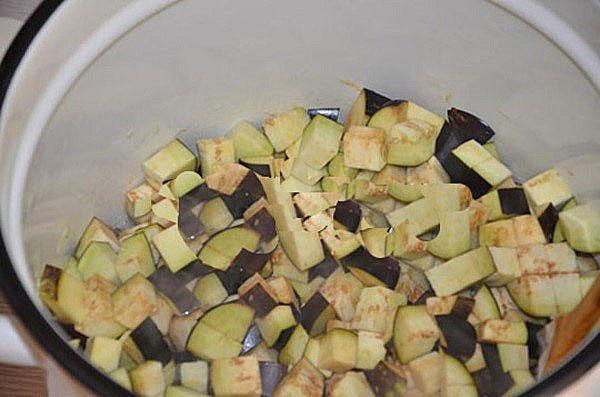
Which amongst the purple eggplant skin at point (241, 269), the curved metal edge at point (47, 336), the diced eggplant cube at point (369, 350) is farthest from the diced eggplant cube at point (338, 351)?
the curved metal edge at point (47, 336)

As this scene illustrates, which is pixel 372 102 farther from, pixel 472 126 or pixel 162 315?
pixel 162 315

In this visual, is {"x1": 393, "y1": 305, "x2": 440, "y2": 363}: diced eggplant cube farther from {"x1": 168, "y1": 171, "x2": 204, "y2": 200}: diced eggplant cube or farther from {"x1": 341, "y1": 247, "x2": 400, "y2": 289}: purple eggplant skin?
{"x1": 168, "y1": 171, "x2": 204, "y2": 200}: diced eggplant cube

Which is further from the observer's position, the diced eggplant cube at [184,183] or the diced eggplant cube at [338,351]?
the diced eggplant cube at [184,183]

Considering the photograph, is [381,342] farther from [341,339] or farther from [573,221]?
[573,221]

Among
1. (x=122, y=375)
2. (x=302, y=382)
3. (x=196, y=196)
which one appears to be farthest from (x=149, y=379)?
(x=196, y=196)

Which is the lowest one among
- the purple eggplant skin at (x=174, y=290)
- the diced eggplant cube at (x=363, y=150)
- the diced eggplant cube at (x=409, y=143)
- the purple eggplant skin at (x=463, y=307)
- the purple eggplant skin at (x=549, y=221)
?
the purple eggplant skin at (x=174, y=290)

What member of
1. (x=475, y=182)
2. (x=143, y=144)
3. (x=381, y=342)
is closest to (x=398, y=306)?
(x=381, y=342)

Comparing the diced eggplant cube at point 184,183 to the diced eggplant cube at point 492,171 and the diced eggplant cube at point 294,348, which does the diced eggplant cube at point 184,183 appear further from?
the diced eggplant cube at point 492,171

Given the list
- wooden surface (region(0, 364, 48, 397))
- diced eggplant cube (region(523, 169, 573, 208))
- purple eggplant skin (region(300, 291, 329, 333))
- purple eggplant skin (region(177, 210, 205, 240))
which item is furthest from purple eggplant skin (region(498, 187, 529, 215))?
wooden surface (region(0, 364, 48, 397))
